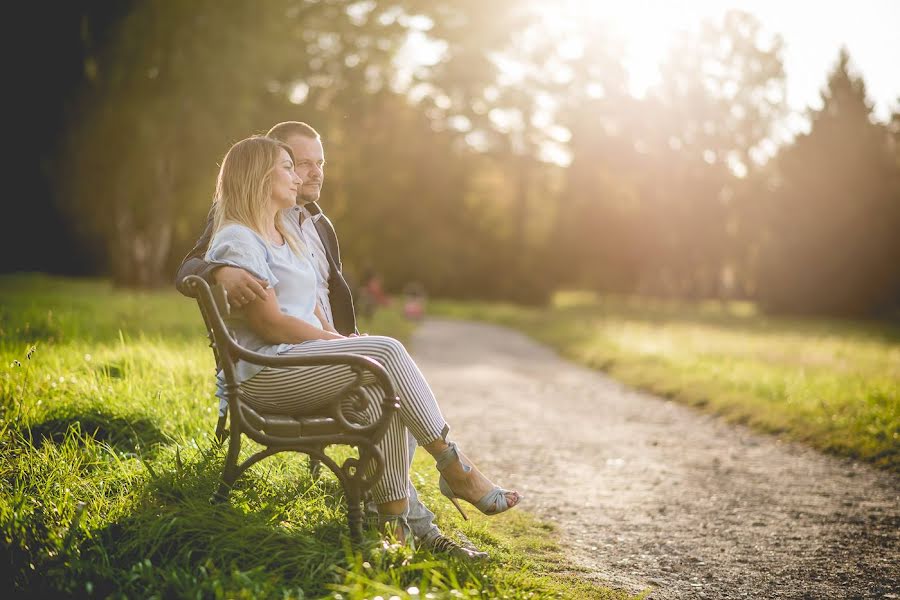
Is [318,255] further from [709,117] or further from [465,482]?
[709,117]

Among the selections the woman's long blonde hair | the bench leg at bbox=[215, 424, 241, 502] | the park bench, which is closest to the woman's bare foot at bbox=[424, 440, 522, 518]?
the park bench

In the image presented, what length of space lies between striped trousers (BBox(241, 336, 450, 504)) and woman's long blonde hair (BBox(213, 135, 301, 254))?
0.65 m

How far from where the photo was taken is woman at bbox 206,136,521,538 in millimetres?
3467

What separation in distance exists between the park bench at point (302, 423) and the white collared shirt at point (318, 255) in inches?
38.2

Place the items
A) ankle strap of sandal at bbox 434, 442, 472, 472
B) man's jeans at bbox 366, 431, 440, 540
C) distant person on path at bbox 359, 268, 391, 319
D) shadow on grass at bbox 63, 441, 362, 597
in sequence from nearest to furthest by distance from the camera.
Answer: shadow on grass at bbox 63, 441, 362, 597 → man's jeans at bbox 366, 431, 440, 540 → ankle strap of sandal at bbox 434, 442, 472, 472 → distant person on path at bbox 359, 268, 391, 319

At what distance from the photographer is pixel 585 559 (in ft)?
13.2

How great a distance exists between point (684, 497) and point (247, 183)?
350 cm

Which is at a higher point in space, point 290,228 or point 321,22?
point 321,22

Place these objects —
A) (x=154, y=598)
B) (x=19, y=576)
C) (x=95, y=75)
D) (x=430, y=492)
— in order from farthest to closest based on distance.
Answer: (x=95, y=75) < (x=430, y=492) < (x=19, y=576) < (x=154, y=598)

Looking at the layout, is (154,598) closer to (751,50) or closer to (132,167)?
(132,167)

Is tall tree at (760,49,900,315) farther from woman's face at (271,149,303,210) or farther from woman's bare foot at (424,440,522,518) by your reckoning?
woman's face at (271,149,303,210)

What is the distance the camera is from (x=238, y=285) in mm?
3412

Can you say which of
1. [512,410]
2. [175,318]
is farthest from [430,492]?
[175,318]

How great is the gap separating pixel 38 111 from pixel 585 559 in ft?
55.1
